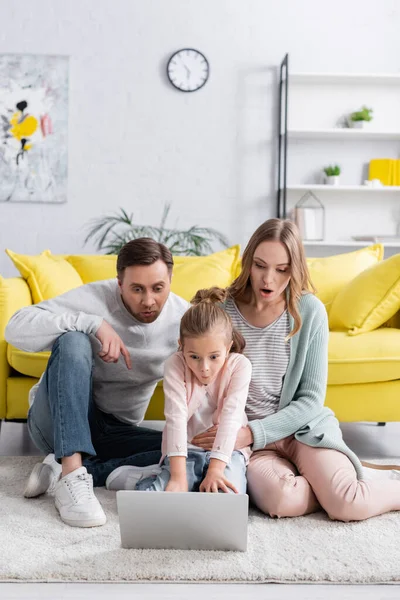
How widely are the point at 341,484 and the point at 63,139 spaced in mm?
3321

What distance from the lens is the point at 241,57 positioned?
4621 mm

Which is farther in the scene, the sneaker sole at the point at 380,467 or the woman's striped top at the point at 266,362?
the sneaker sole at the point at 380,467

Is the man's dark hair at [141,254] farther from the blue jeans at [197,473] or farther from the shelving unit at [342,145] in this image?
the shelving unit at [342,145]

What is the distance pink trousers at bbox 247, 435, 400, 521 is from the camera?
1.82m

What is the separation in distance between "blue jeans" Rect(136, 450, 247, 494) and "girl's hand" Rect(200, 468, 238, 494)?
5cm

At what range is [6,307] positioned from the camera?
8.55 ft

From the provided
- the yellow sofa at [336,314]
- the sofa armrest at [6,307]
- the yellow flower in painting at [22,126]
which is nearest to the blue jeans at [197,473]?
the yellow sofa at [336,314]

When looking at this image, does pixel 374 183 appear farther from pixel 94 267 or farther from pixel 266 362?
pixel 266 362

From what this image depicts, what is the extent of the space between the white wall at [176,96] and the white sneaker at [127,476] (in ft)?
8.98

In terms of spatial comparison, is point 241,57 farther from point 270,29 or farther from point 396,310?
point 396,310

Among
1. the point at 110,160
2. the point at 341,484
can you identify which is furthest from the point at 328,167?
the point at 341,484

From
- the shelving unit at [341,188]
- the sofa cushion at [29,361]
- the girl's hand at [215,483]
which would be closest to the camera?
the girl's hand at [215,483]

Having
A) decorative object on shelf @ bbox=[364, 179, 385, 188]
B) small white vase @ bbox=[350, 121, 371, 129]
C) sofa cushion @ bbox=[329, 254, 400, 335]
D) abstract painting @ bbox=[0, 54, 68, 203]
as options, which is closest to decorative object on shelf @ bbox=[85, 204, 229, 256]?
abstract painting @ bbox=[0, 54, 68, 203]

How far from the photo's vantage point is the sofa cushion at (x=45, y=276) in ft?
9.32
